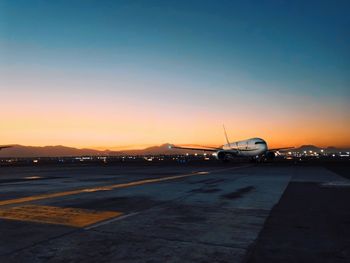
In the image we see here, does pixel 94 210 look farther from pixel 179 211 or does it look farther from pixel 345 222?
pixel 345 222

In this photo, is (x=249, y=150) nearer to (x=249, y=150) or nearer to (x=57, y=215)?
(x=249, y=150)

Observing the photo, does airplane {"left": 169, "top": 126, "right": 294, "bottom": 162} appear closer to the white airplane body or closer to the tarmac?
the white airplane body

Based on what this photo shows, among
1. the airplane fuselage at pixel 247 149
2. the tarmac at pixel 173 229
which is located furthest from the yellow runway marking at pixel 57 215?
the airplane fuselage at pixel 247 149

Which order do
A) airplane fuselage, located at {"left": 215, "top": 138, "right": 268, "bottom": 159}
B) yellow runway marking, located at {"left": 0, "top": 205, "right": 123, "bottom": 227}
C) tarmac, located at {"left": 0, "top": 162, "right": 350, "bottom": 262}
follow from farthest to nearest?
airplane fuselage, located at {"left": 215, "top": 138, "right": 268, "bottom": 159}, yellow runway marking, located at {"left": 0, "top": 205, "right": 123, "bottom": 227}, tarmac, located at {"left": 0, "top": 162, "right": 350, "bottom": 262}

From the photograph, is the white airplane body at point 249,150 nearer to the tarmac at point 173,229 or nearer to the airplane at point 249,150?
the airplane at point 249,150

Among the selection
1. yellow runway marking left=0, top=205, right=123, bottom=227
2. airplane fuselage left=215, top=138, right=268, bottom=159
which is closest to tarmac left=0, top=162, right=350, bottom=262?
yellow runway marking left=0, top=205, right=123, bottom=227

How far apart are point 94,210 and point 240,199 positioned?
5576mm

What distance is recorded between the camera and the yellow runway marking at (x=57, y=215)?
9086 mm

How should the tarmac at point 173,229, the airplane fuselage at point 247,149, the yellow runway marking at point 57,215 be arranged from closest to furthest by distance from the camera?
the tarmac at point 173,229, the yellow runway marking at point 57,215, the airplane fuselage at point 247,149

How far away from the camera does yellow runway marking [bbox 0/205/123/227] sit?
9.09 metres

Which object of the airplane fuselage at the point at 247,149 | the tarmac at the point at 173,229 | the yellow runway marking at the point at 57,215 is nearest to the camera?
the tarmac at the point at 173,229

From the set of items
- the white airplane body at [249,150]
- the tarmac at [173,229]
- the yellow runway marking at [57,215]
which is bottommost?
the tarmac at [173,229]

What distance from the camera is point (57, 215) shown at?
10000 mm

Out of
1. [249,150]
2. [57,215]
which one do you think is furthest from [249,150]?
[57,215]
